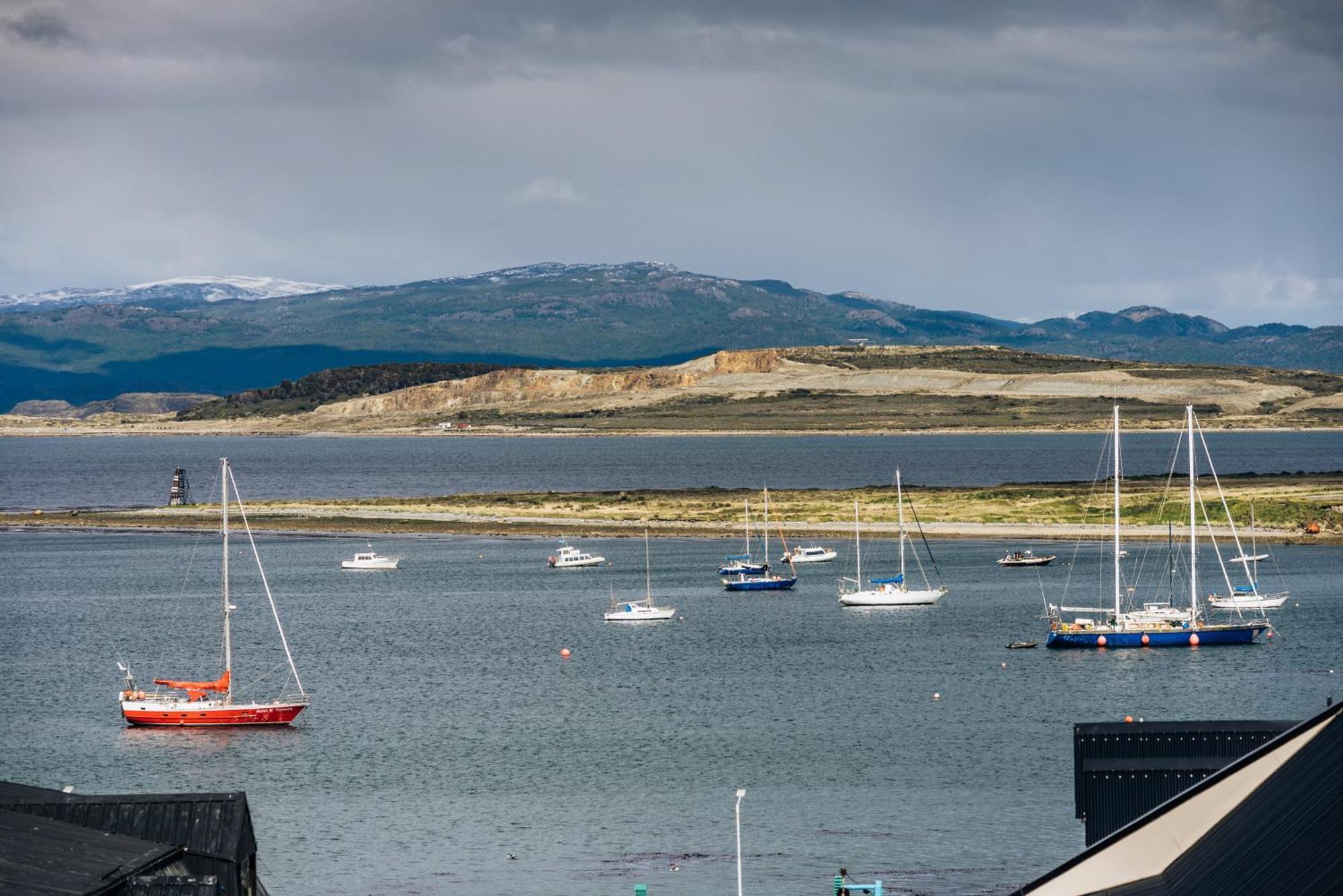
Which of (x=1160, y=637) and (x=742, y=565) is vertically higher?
(x=742, y=565)

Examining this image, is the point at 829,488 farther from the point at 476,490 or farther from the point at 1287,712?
the point at 1287,712

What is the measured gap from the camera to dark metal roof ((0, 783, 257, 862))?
94.5ft

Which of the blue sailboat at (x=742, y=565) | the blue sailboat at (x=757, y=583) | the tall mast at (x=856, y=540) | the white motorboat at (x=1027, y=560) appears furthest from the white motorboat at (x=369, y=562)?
the white motorboat at (x=1027, y=560)

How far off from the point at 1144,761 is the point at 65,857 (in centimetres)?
1931

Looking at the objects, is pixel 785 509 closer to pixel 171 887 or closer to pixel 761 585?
pixel 761 585

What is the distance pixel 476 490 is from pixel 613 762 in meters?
130

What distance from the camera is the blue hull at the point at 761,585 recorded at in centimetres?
9794

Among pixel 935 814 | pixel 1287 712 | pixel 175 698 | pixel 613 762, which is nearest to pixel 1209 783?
pixel 935 814

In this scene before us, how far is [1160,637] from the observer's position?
74.4 m

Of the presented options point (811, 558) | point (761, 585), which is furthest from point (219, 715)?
point (811, 558)

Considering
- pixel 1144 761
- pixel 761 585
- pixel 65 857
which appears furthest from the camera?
pixel 761 585

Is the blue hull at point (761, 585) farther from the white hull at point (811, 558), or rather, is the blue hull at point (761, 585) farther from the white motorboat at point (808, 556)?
the white hull at point (811, 558)

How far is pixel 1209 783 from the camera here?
2447cm

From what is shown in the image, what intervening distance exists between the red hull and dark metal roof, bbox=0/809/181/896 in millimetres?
32498
